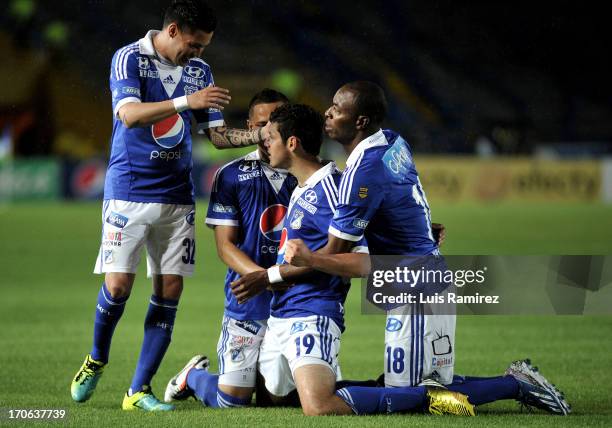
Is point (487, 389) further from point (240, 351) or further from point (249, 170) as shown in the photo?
point (249, 170)

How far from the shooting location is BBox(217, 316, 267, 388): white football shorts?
235 inches

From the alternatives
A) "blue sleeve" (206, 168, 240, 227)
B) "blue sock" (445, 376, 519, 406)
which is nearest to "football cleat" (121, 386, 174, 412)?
"blue sleeve" (206, 168, 240, 227)

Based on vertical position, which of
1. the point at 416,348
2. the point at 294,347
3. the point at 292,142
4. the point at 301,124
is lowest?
the point at 294,347

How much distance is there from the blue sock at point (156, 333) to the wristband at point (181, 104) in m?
1.28

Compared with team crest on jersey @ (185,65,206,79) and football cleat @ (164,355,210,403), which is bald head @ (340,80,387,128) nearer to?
team crest on jersey @ (185,65,206,79)

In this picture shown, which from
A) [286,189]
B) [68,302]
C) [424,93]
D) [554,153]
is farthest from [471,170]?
[286,189]

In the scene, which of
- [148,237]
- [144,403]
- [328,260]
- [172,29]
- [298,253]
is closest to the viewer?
[298,253]

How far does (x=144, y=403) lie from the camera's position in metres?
5.79

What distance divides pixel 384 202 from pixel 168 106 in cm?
132

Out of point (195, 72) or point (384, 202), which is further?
point (195, 72)

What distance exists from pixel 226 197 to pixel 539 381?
2167 mm

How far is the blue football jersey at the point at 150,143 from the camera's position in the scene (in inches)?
237

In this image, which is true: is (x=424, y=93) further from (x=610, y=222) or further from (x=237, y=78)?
(x=610, y=222)

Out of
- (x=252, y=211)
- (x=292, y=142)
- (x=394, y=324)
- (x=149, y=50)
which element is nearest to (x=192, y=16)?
(x=149, y=50)
